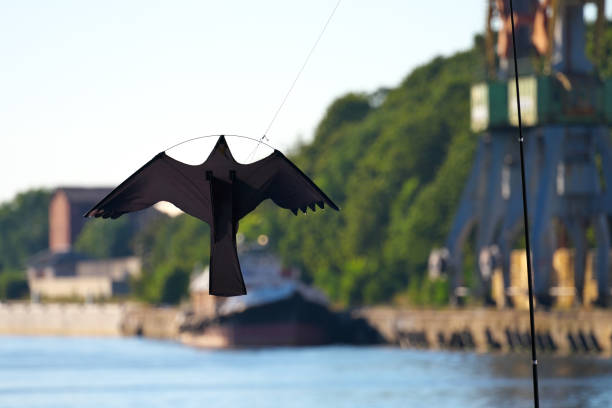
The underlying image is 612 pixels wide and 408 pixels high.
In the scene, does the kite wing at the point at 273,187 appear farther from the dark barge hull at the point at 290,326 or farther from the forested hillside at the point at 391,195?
the forested hillside at the point at 391,195

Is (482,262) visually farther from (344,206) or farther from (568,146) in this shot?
(344,206)

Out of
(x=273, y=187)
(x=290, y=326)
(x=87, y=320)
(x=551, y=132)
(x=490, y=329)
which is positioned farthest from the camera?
(x=87, y=320)

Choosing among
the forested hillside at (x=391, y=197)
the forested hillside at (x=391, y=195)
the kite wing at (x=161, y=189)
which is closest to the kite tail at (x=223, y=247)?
the kite wing at (x=161, y=189)

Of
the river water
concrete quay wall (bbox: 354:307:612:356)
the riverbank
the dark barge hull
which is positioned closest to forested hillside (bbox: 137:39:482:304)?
the dark barge hull

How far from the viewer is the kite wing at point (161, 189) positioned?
23.2 metres

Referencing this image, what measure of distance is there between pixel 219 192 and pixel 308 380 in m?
56.9

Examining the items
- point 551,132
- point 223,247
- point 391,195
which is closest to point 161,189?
point 223,247

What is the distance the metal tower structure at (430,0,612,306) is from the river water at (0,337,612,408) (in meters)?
7.00

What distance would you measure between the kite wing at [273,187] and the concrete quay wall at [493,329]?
63999 mm

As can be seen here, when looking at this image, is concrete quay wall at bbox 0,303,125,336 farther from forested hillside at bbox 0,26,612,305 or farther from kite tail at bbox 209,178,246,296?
kite tail at bbox 209,178,246,296

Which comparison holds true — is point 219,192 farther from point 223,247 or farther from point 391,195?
point 391,195

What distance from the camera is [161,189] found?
76.4 ft

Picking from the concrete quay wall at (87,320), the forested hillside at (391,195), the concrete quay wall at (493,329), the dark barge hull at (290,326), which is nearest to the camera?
the concrete quay wall at (493,329)

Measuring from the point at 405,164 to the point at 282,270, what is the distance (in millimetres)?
16860
